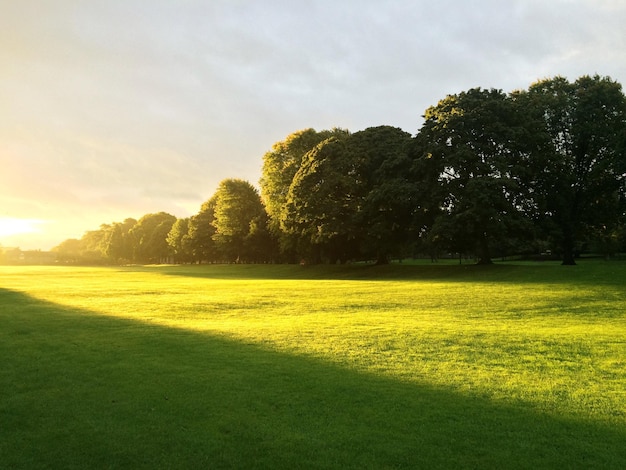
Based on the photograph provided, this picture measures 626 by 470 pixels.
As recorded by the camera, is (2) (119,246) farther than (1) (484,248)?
Yes

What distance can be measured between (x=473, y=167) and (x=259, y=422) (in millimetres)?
33771

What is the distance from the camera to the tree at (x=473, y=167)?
33.5 meters

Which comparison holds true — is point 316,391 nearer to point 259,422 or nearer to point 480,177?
point 259,422

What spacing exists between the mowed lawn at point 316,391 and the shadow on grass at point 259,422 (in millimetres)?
27

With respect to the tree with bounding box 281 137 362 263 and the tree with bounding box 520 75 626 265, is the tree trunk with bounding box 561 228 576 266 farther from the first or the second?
the tree with bounding box 281 137 362 263

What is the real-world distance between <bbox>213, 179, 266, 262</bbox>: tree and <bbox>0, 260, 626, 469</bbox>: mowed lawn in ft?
193

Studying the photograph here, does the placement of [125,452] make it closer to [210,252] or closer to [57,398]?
[57,398]

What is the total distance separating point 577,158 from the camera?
41281mm

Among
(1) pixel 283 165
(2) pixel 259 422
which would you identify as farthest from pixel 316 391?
(1) pixel 283 165

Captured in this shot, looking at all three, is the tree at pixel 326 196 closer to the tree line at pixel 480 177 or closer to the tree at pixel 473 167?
the tree line at pixel 480 177

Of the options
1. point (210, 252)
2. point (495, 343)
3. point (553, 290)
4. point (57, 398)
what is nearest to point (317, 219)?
point (553, 290)

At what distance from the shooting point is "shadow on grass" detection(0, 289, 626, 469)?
228 inches

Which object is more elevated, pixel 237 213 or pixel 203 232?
pixel 237 213

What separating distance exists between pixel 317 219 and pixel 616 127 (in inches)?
1097
